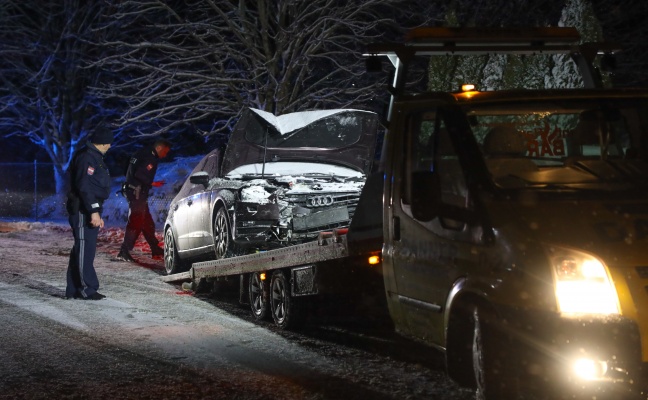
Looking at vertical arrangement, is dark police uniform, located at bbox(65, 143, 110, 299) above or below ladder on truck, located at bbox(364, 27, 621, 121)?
below

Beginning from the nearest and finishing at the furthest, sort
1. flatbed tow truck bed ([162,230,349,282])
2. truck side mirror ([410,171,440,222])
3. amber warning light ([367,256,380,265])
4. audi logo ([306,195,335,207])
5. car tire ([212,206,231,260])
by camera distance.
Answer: truck side mirror ([410,171,440,222]) → amber warning light ([367,256,380,265]) → flatbed tow truck bed ([162,230,349,282]) → audi logo ([306,195,335,207]) → car tire ([212,206,231,260])

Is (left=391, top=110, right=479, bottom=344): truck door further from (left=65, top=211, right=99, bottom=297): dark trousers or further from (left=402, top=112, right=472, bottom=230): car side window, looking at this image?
(left=65, top=211, right=99, bottom=297): dark trousers

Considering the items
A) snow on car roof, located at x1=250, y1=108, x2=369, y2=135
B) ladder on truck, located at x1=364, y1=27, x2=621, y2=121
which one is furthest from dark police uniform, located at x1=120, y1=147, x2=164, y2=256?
ladder on truck, located at x1=364, y1=27, x2=621, y2=121

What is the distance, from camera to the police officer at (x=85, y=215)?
1101cm

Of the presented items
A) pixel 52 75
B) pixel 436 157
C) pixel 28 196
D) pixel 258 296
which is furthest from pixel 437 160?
pixel 52 75

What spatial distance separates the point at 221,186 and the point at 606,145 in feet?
19.2

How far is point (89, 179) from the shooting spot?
11.1m

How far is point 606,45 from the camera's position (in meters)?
8.14

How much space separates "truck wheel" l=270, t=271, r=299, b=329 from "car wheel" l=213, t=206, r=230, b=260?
68.9 inches

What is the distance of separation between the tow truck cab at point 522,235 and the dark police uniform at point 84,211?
17.4 feet

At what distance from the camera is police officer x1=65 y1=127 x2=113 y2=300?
1101cm

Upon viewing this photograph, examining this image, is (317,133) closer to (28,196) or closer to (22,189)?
(28,196)

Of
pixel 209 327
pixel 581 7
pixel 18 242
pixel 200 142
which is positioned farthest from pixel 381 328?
pixel 200 142

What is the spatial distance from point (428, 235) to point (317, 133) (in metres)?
5.53
